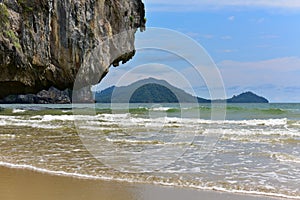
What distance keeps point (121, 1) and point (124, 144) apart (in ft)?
81.7

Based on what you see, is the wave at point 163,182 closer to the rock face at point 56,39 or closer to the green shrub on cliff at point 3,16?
the green shrub on cliff at point 3,16

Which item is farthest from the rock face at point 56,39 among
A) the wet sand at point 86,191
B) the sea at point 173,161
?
the wet sand at point 86,191

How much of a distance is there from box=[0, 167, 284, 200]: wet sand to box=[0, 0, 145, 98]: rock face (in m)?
18.8

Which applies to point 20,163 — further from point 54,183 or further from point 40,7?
point 40,7

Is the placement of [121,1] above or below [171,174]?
above

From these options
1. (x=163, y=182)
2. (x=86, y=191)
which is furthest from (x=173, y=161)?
(x=86, y=191)

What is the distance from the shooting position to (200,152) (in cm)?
1027

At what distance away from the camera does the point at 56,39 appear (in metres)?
28.0

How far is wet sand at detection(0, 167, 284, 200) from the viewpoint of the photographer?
18.6 feet

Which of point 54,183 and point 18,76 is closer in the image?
point 54,183

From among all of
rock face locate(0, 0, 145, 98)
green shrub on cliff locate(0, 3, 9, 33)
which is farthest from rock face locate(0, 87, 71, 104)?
green shrub on cliff locate(0, 3, 9, 33)

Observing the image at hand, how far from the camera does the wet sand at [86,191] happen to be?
5664 millimetres

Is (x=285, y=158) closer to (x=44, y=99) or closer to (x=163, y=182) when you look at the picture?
(x=163, y=182)

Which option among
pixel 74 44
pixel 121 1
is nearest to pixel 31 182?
pixel 74 44
